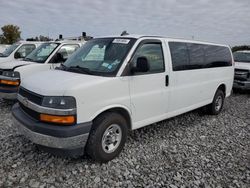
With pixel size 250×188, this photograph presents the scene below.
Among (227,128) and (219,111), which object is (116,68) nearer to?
(227,128)

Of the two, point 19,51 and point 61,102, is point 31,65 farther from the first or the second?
point 61,102

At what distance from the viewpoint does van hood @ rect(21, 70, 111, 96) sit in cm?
302

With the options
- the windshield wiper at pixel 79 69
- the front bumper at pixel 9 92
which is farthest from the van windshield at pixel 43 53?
the windshield wiper at pixel 79 69

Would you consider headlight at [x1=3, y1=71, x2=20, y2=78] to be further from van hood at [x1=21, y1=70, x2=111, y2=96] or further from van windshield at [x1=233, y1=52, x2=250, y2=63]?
van windshield at [x1=233, y1=52, x2=250, y2=63]

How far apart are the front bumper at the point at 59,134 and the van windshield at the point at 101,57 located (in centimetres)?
97

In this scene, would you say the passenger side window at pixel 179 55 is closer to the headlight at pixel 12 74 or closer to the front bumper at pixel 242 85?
the headlight at pixel 12 74

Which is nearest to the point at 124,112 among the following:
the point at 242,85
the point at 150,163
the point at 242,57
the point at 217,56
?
the point at 150,163

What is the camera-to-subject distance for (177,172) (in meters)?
3.45

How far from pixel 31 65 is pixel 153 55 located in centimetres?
379

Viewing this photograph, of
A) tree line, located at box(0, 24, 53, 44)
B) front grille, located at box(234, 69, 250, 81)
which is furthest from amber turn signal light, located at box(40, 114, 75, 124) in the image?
tree line, located at box(0, 24, 53, 44)

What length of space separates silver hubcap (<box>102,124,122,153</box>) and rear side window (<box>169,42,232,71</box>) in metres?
1.77

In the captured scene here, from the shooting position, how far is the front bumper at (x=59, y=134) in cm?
298

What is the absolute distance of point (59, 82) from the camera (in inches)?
126

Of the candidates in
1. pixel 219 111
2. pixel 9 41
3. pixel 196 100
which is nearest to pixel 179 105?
pixel 196 100
